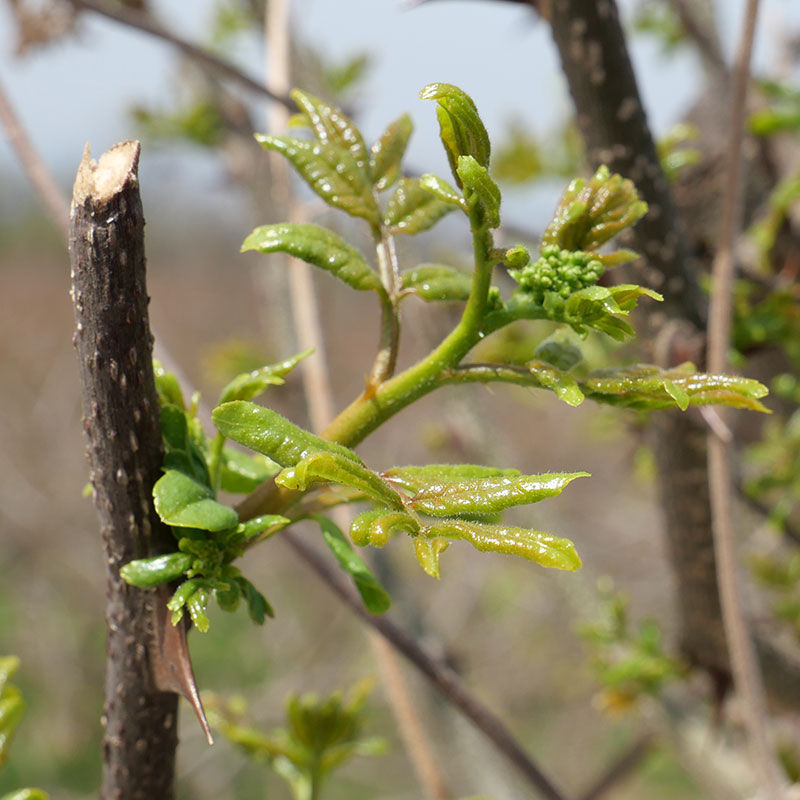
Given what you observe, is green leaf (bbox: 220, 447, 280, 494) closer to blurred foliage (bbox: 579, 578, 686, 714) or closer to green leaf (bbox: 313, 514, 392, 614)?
green leaf (bbox: 313, 514, 392, 614)

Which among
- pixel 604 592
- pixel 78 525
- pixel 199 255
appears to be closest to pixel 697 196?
pixel 604 592

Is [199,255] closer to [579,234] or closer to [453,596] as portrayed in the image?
[453,596]

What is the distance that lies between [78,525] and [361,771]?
186 centimetres

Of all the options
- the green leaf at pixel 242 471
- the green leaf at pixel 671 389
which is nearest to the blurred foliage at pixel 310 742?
the green leaf at pixel 242 471

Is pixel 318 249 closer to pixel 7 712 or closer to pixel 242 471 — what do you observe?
pixel 242 471

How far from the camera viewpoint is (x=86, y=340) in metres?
0.24

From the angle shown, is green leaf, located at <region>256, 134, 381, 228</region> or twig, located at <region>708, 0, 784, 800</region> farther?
twig, located at <region>708, 0, 784, 800</region>

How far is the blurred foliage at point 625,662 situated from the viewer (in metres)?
0.66

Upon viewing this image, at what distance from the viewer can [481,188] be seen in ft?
0.71

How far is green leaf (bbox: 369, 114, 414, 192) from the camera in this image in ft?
0.98

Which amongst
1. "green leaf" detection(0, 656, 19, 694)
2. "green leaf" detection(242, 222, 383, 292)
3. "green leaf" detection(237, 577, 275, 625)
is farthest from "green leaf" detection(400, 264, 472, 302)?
"green leaf" detection(0, 656, 19, 694)

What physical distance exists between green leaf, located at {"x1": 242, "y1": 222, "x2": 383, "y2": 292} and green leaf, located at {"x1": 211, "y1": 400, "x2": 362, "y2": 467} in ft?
0.22

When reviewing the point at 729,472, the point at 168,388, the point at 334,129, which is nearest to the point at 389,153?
the point at 334,129

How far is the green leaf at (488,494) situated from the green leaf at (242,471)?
104 millimetres
